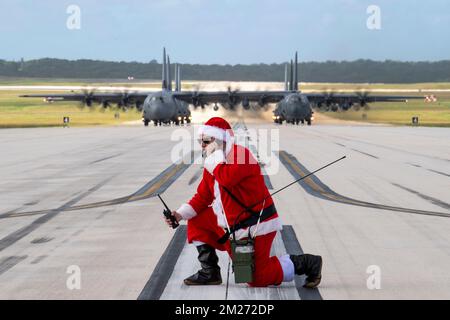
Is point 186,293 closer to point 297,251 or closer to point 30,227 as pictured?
point 297,251

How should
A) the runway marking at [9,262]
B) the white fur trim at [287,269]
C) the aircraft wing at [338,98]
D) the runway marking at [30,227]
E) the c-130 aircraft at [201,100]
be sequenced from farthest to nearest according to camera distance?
the aircraft wing at [338,98] → the c-130 aircraft at [201,100] → the runway marking at [30,227] → the runway marking at [9,262] → the white fur trim at [287,269]

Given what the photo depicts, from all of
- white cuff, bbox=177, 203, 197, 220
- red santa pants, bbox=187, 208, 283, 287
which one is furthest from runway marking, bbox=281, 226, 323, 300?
white cuff, bbox=177, 203, 197, 220

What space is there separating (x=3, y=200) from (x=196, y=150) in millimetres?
19219

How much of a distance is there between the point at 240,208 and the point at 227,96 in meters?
74.4

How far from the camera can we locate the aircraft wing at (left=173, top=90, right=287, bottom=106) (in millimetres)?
78062

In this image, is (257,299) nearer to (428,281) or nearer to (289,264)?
(289,264)

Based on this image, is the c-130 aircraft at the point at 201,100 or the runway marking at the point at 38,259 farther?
the c-130 aircraft at the point at 201,100

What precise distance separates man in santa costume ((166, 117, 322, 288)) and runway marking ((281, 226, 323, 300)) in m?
0.14

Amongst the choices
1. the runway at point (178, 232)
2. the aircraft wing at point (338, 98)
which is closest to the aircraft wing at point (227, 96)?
the aircraft wing at point (338, 98)

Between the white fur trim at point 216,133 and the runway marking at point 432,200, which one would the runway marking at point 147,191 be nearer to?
the runway marking at point 432,200

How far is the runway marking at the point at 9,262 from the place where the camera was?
8.25m

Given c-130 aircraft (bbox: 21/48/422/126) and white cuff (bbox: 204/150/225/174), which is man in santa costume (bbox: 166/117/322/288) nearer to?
white cuff (bbox: 204/150/225/174)

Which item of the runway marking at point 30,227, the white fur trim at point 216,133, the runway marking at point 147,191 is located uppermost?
the white fur trim at point 216,133

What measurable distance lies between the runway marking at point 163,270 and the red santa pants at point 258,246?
554 mm
